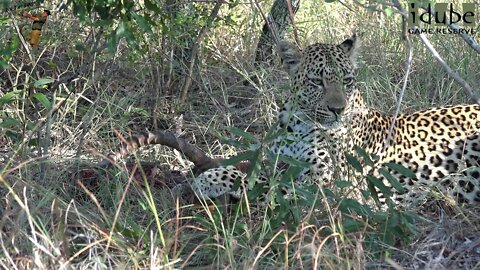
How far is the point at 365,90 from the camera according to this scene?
26.5 feet

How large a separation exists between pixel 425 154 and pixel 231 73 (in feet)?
7.67

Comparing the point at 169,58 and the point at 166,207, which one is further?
the point at 169,58

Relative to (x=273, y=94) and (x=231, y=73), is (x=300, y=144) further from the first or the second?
(x=231, y=73)

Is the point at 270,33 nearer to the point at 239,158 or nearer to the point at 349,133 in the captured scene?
the point at 349,133

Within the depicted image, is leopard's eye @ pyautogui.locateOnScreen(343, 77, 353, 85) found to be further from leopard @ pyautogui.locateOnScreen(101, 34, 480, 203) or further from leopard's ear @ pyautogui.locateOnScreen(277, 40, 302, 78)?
leopard's ear @ pyautogui.locateOnScreen(277, 40, 302, 78)

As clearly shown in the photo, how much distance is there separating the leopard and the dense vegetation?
→ 0.94ft

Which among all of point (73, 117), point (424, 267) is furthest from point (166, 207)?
point (73, 117)

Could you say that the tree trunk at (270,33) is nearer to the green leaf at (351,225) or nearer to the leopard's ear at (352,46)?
the leopard's ear at (352,46)

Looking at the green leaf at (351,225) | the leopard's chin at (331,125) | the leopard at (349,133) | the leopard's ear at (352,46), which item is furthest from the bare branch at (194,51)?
the green leaf at (351,225)

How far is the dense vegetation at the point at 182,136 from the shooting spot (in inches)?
187

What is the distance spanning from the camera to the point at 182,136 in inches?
302

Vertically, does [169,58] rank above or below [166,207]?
above

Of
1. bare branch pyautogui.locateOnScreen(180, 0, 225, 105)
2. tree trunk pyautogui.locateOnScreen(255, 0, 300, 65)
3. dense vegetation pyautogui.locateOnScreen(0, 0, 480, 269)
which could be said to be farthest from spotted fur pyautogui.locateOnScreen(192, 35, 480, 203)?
tree trunk pyautogui.locateOnScreen(255, 0, 300, 65)

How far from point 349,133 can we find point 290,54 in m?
0.77
